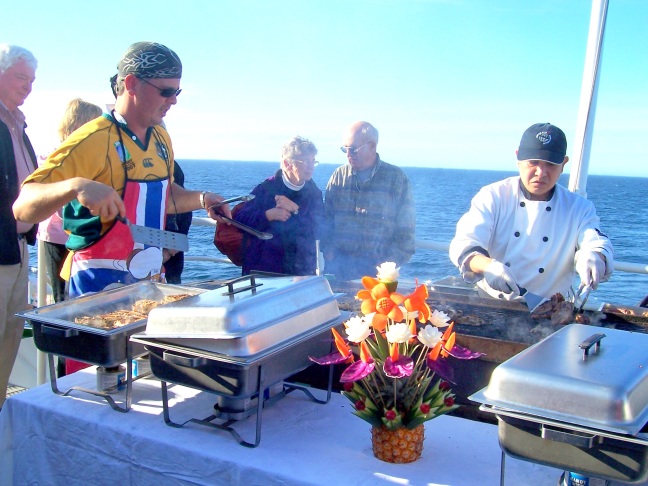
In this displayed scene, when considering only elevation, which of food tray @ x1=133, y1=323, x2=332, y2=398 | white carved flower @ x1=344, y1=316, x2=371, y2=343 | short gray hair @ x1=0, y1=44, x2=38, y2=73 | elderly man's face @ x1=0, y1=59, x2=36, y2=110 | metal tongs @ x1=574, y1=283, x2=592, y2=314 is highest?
short gray hair @ x1=0, y1=44, x2=38, y2=73

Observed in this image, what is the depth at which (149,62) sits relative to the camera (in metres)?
2.41

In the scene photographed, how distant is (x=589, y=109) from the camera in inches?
155

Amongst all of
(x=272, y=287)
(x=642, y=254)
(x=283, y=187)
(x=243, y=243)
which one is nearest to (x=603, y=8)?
(x=283, y=187)

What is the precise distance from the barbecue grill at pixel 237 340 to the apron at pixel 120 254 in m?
0.70

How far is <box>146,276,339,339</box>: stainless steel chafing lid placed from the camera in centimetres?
170

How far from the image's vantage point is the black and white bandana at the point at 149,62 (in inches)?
95.1

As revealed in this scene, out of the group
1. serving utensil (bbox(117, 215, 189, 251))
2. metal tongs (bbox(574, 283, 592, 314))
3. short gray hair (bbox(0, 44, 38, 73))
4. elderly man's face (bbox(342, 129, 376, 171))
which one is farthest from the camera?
elderly man's face (bbox(342, 129, 376, 171))

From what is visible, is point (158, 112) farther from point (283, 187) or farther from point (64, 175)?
point (283, 187)

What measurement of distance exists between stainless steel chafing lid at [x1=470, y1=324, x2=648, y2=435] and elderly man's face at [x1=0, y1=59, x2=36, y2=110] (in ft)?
10.8

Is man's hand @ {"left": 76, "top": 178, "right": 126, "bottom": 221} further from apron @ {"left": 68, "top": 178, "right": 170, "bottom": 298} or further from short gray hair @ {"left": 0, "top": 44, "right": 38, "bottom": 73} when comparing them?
short gray hair @ {"left": 0, "top": 44, "right": 38, "bottom": 73}

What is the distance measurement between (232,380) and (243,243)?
7.77 feet

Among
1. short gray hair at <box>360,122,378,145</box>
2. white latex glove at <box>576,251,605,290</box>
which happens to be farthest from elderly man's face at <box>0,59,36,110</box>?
white latex glove at <box>576,251,605,290</box>

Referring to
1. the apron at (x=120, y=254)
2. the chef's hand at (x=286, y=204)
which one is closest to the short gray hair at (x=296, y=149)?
the chef's hand at (x=286, y=204)

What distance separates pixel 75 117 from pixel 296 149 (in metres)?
1.51
